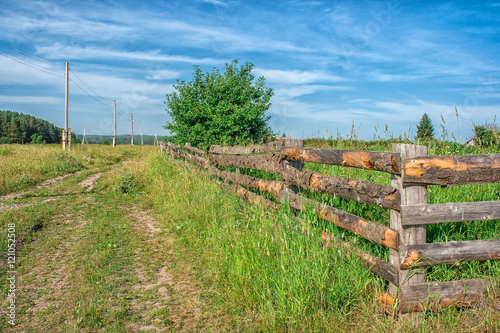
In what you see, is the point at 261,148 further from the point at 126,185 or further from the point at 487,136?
the point at 126,185

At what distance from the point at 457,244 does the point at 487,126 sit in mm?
4152

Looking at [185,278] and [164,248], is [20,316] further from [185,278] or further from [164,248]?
[164,248]

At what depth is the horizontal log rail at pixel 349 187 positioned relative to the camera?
295 centimetres

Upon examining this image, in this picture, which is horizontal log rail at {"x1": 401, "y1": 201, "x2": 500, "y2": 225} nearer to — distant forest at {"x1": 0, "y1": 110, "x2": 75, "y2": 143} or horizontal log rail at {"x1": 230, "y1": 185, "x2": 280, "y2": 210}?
horizontal log rail at {"x1": 230, "y1": 185, "x2": 280, "y2": 210}

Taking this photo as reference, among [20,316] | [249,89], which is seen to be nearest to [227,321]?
[20,316]

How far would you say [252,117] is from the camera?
17.8m

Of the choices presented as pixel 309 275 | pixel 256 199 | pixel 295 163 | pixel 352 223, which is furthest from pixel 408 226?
pixel 256 199

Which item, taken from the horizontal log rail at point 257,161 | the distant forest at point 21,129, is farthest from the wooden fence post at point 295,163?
the distant forest at point 21,129

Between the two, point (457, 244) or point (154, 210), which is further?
point (154, 210)

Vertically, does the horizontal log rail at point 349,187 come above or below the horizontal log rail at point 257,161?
below

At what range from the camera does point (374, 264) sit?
3.14 metres

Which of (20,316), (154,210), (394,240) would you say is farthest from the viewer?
(154,210)

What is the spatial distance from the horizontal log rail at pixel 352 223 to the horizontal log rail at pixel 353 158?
55cm

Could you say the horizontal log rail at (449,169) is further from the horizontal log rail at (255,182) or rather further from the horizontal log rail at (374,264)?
the horizontal log rail at (255,182)
